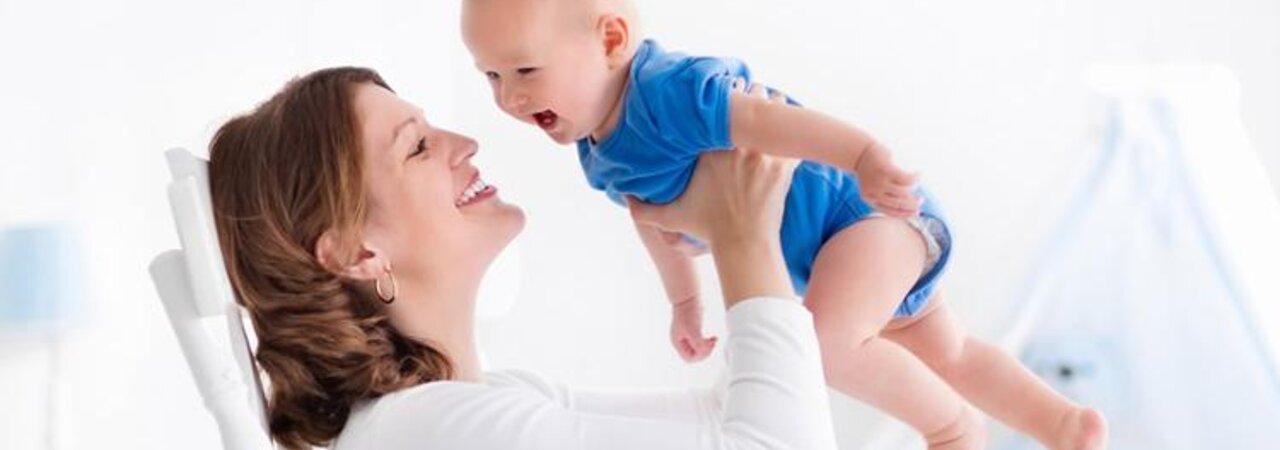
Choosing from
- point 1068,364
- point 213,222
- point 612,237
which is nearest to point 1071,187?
point 1068,364

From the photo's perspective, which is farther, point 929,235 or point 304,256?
point 929,235

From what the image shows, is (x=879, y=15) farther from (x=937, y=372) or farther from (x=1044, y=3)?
(x=937, y=372)

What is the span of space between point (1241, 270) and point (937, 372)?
1041mm

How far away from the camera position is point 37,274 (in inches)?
81.1

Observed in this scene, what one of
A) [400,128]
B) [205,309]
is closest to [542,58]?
[400,128]

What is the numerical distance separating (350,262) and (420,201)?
0.09m

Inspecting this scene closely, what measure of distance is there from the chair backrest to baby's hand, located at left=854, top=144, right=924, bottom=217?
0.59 m

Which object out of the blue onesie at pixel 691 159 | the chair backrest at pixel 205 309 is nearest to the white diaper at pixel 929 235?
the blue onesie at pixel 691 159

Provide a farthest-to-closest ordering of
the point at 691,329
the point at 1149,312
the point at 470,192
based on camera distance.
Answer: the point at 1149,312
the point at 691,329
the point at 470,192

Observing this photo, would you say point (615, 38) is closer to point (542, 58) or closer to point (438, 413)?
point (542, 58)

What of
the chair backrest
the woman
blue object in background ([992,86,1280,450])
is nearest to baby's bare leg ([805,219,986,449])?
the woman

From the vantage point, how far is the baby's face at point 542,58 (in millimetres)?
1540

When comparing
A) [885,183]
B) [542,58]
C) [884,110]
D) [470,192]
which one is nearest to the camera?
[885,183]

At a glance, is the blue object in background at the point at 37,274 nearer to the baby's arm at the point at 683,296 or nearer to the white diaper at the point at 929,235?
the baby's arm at the point at 683,296
